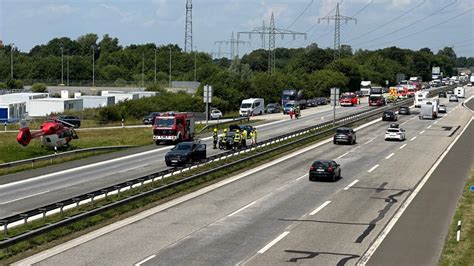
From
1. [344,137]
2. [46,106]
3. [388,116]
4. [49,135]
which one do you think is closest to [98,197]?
[49,135]

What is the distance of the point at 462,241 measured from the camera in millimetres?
24781

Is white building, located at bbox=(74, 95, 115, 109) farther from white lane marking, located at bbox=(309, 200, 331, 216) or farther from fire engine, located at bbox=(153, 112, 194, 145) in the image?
white lane marking, located at bbox=(309, 200, 331, 216)

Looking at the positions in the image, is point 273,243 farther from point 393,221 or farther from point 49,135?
point 49,135

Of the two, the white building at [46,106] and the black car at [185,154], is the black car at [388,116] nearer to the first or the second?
the white building at [46,106]

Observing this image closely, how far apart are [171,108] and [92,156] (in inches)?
1768

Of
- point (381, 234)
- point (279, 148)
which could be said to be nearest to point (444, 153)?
point (279, 148)

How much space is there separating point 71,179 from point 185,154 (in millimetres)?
7780

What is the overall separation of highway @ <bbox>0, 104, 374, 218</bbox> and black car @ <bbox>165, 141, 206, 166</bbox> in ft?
2.65

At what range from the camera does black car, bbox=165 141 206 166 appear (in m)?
44.2

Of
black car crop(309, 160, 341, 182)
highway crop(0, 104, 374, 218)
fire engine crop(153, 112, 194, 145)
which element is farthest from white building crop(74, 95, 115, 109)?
black car crop(309, 160, 341, 182)

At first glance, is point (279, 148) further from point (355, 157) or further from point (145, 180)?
point (145, 180)

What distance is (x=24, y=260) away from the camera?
21.2 m

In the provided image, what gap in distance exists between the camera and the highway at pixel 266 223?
2203 centimetres

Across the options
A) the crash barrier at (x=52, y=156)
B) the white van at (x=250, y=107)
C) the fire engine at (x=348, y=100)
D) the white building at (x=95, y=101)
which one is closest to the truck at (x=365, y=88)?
the fire engine at (x=348, y=100)
